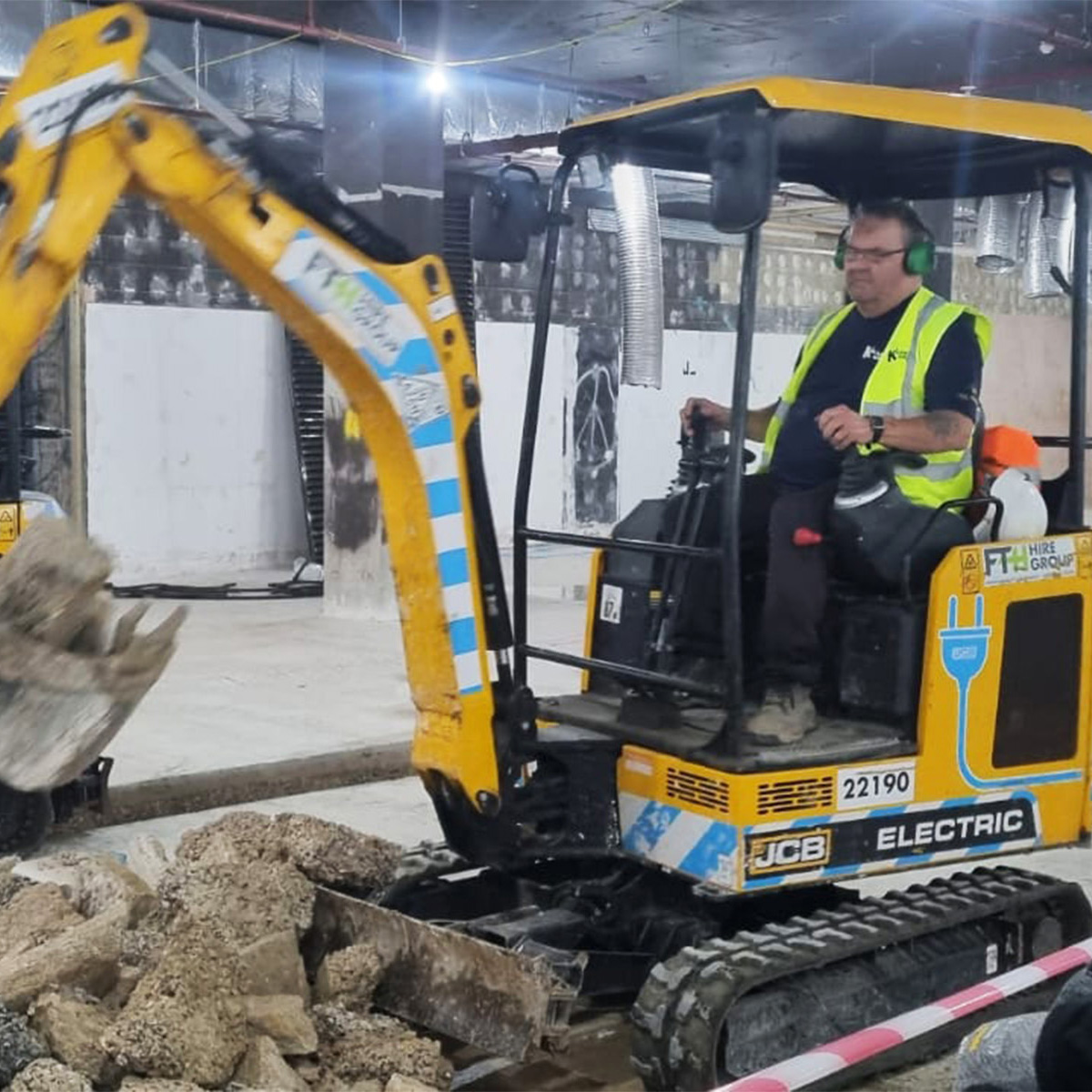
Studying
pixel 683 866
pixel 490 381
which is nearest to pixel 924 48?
pixel 490 381

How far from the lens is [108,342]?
14102 millimetres

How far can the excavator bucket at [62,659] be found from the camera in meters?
3.49

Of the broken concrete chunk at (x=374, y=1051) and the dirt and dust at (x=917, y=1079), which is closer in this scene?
the broken concrete chunk at (x=374, y=1051)

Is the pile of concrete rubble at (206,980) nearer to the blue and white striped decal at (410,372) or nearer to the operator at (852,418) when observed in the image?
the blue and white striped decal at (410,372)

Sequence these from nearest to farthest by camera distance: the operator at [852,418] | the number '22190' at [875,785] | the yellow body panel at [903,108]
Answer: the yellow body panel at [903,108] → the number '22190' at [875,785] → the operator at [852,418]

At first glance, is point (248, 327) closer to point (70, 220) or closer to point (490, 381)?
point (490, 381)

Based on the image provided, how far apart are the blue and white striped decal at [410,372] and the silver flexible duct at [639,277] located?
0.74 meters

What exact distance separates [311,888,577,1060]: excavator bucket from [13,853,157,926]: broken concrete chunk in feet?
1.60

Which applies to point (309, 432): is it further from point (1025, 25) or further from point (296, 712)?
point (1025, 25)

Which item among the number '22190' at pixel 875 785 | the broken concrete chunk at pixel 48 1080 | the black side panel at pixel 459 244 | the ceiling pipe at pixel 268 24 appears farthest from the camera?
the black side panel at pixel 459 244

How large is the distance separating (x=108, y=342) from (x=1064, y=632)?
10.7m

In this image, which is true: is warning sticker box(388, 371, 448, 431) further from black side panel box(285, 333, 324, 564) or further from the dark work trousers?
black side panel box(285, 333, 324, 564)

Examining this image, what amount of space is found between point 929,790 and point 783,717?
431mm

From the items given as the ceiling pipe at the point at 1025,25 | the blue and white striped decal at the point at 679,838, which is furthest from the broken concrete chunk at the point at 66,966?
the ceiling pipe at the point at 1025,25
